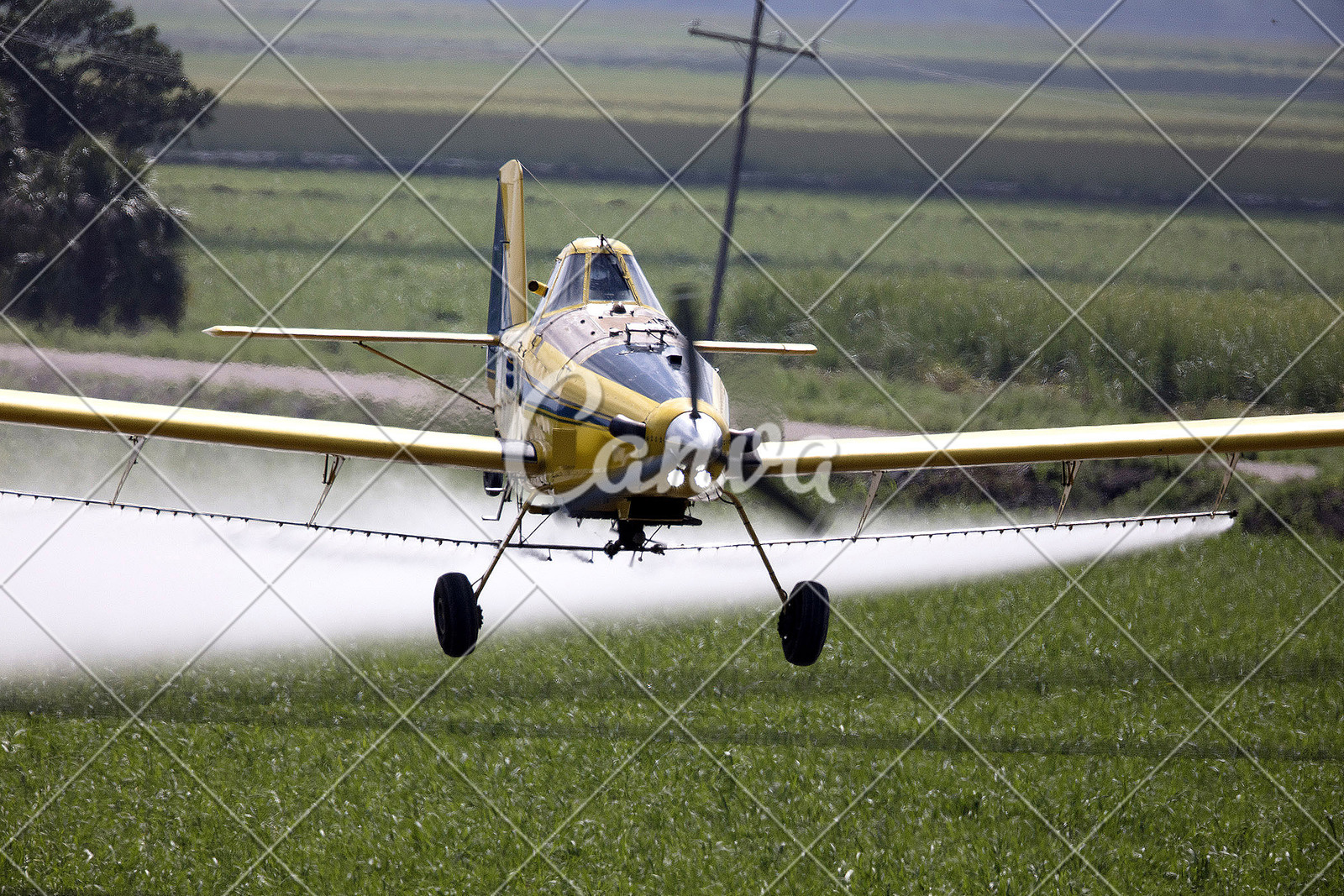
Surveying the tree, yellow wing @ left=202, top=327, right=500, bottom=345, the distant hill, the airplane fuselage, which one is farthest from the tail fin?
the distant hill

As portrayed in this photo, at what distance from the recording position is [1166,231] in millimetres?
26734

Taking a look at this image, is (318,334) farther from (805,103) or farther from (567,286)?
(805,103)

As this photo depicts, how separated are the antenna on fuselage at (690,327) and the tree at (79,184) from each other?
16672 mm

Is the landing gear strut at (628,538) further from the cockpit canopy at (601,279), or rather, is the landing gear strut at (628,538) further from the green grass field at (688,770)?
the green grass field at (688,770)

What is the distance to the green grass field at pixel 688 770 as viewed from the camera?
11.6 meters

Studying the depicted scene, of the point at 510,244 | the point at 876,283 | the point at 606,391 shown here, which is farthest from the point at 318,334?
the point at 876,283

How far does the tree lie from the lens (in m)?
23.6

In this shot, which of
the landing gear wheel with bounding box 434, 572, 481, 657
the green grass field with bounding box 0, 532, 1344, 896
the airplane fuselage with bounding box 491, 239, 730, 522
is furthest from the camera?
the green grass field with bounding box 0, 532, 1344, 896

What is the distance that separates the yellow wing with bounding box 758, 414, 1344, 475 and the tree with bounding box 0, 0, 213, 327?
54.3 feet

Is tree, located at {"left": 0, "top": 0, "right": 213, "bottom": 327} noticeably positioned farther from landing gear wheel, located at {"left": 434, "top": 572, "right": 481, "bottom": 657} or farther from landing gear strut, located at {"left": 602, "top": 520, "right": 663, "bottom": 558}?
landing gear strut, located at {"left": 602, "top": 520, "right": 663, "bottom": 558}

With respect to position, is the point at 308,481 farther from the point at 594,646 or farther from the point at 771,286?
the point at 771,286

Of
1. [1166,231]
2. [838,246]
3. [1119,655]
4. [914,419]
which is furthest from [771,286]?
[1119,655]

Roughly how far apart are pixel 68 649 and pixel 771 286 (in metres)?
17.0

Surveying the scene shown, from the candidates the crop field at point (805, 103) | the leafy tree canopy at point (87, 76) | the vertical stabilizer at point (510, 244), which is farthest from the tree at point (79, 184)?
the vertical stabilizer at point (510, 244)
